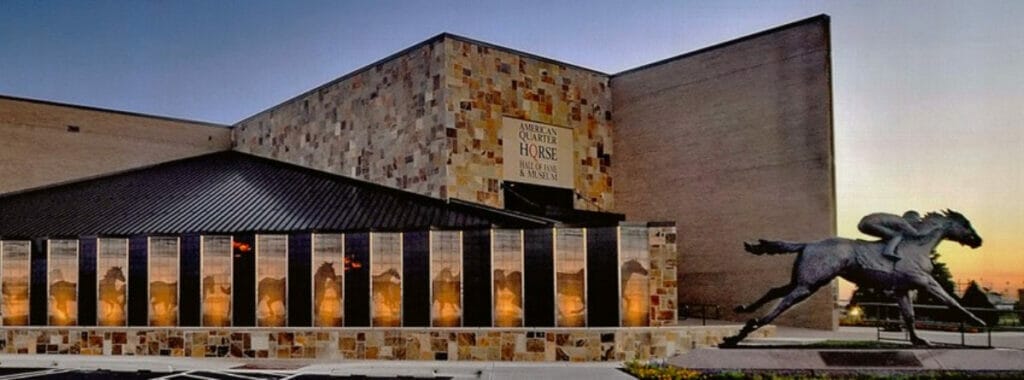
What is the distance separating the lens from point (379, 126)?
112 ft

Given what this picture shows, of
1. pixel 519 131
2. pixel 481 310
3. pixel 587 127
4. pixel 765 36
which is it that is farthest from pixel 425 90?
pixel 765 36

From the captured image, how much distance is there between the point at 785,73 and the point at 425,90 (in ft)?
45.6

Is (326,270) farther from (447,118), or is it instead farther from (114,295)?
(447,118)

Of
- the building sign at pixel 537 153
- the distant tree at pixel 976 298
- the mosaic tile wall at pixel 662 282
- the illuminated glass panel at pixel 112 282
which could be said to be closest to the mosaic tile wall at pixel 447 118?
the building sign at pixel 537 153

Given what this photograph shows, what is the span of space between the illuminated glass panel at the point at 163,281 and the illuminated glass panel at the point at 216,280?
97 centimetres

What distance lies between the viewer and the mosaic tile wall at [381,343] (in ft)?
77.5

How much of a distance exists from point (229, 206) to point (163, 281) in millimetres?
3926

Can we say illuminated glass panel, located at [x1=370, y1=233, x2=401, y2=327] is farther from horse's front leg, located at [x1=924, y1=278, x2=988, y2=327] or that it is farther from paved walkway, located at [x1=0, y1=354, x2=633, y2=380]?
horse's front leg, located at [x1=924, y1=278, x2=988, y2=327]

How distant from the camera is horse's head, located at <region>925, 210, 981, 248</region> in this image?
62.9 ft

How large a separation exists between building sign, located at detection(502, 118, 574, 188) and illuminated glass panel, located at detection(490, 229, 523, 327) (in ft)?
29.5

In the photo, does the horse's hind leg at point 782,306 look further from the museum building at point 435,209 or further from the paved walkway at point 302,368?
the museum building at point 435,209

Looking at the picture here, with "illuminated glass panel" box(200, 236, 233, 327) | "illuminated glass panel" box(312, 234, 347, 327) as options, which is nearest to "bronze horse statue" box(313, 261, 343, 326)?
"illuminated glass panel" box(312, 234, 347, 327)

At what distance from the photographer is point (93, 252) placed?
2653 cm

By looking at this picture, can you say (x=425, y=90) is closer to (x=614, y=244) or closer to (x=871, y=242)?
(x=614, y=244)
